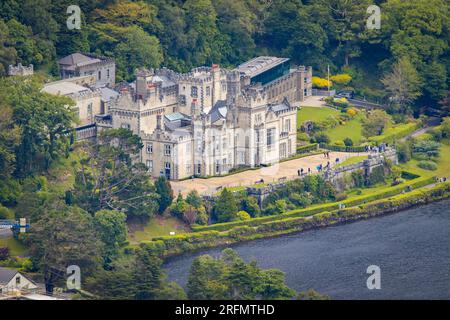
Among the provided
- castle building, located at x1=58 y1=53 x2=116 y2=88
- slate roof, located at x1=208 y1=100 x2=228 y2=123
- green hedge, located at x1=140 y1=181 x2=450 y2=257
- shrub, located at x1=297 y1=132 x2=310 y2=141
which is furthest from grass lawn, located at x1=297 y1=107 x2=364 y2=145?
castle building, located at x1=58 y1=53 x2=116 y2=88

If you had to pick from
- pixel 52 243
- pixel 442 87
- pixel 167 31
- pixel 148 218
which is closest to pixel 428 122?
pixel 442 87

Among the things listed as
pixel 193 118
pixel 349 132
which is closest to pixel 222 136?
pixel 193 118

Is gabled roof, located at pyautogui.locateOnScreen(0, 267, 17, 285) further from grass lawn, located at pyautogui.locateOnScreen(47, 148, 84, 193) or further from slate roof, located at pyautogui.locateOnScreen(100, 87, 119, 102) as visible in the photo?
slate roof, located at pyautogui.locateOnScreen(100, 87, 119, 102)

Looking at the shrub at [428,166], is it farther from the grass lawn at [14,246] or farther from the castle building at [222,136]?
the grass lawn at [14,246]

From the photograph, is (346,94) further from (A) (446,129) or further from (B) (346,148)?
(B) (346,148)
